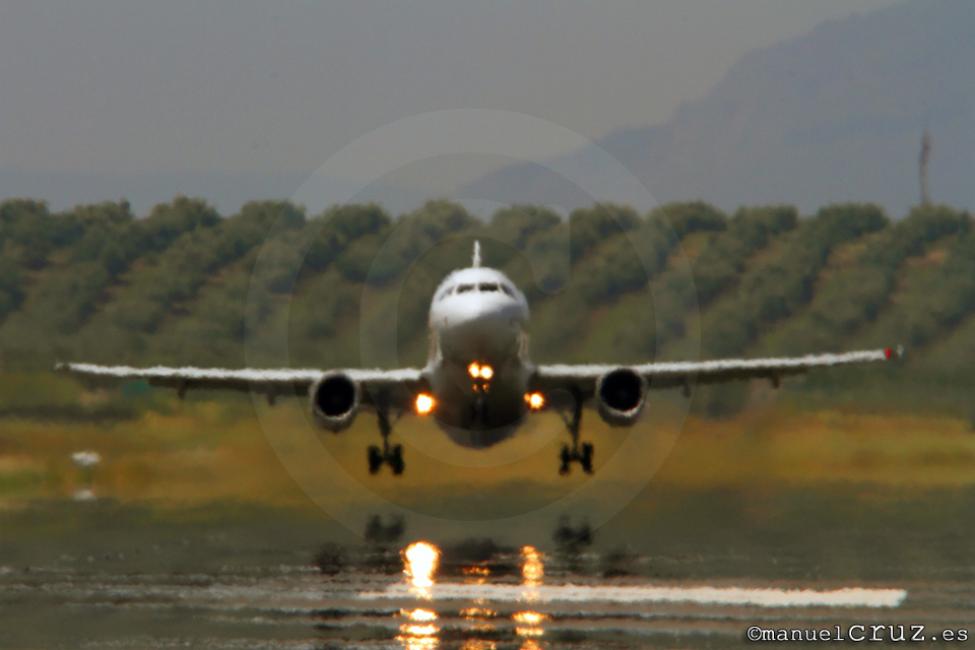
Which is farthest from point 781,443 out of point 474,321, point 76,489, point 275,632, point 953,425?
point 275,632

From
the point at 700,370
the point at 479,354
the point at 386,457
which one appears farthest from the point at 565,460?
the point at 479,354

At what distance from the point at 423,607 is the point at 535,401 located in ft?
46.3

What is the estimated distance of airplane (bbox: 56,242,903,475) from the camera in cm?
3384

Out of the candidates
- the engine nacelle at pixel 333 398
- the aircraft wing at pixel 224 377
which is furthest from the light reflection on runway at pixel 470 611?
the aircraft wing at pixel 224 377

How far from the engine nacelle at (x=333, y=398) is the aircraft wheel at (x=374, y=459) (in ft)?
8.13

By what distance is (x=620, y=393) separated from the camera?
35.6m

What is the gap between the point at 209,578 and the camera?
26.6 metres

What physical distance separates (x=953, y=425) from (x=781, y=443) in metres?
3.65

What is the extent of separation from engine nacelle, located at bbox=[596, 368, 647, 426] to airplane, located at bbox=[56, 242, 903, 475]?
2 cm

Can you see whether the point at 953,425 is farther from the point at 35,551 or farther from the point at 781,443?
the point at 35,551

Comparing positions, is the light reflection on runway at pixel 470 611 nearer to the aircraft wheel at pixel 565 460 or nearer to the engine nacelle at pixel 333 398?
the engine nacelle at pixel 333 398

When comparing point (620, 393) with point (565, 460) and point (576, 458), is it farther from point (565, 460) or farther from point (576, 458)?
point (565, 460)

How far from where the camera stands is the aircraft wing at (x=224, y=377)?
3780 centimetres

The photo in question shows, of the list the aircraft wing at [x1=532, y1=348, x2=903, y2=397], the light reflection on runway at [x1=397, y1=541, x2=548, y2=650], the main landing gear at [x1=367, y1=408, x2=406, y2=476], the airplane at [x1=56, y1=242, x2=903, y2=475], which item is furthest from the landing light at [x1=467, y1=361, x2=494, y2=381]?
the main landing gear at [x1=367, y1=408, x2=406, y2=476]
